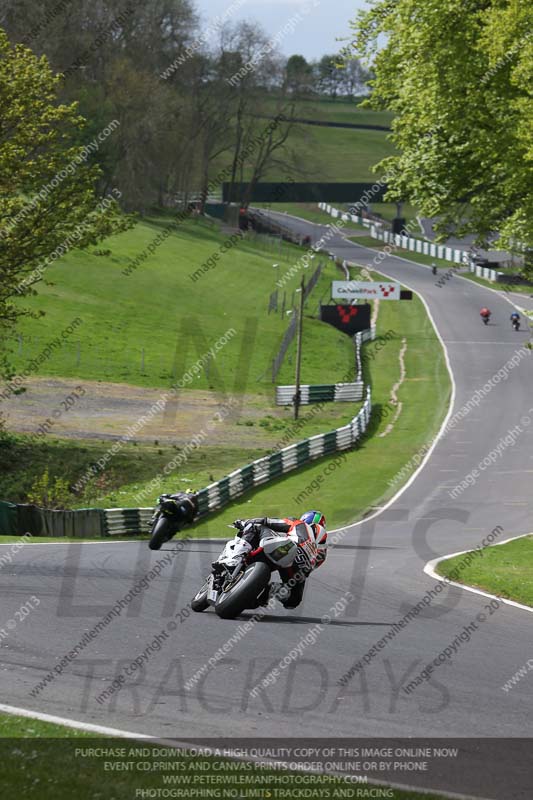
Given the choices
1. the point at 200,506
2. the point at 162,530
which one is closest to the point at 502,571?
the point at 162,530

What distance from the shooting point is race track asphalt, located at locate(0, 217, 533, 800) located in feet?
28.3

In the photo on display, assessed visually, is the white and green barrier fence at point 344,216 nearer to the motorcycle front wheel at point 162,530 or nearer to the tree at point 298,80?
the tree at point 298,80

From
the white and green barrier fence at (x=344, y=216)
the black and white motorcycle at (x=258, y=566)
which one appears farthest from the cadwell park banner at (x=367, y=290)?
the white and green barrier fence at (x=344, y=216)

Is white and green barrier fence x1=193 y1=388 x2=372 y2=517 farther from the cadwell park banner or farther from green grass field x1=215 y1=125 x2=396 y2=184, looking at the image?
green grass field x1=215 y1=125 x2=396 y2=184

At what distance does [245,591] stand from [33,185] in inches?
877

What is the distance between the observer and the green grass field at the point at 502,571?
53.3 feet

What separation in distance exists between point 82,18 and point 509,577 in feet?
282

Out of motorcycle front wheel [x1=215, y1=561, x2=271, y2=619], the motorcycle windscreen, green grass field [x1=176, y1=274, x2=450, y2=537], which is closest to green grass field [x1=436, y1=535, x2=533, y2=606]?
the motorcycle windscreen

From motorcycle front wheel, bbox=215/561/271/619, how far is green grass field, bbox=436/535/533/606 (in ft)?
17.5

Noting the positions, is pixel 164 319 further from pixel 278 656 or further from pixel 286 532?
pixel 278 656

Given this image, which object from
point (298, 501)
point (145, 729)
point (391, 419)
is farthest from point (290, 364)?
point (145, 729)

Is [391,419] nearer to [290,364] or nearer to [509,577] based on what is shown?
[290,364]

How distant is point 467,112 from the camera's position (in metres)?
26.4

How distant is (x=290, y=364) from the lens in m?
56.7
